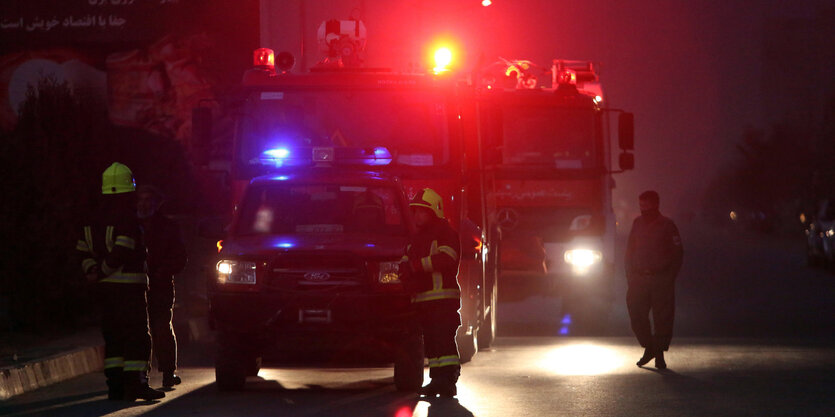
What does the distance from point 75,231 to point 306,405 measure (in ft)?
21.1

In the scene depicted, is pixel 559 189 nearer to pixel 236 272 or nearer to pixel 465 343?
pixel 465 343

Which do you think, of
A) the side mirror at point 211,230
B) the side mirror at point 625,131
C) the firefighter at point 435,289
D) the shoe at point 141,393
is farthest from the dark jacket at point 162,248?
the side mirror at point 625,131

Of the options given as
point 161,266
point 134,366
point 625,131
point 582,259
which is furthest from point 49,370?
point 625,131

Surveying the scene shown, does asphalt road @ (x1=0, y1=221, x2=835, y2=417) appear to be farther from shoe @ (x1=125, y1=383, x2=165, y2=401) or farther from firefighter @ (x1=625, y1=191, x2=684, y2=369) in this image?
firefighter @ (x1=625, y1=191, x2=684, y2=369)

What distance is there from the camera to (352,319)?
35.8 feet

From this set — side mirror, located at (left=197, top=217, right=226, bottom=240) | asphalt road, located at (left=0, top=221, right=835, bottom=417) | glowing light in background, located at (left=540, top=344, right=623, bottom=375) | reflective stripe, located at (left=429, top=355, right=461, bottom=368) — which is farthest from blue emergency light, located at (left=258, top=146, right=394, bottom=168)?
reflective stripe, located at (left=429, top=355, right=461, bottom=368)

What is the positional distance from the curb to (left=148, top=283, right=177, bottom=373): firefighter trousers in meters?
1.14

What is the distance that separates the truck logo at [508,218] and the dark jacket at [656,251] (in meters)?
4.89

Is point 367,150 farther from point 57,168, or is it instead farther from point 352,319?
point 57,168

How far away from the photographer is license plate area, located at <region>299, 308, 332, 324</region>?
35.7 feet

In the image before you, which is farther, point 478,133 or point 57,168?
point 57,168

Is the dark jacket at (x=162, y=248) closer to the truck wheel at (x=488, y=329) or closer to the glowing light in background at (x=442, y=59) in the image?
the glowing light in background at (x=442, y=59)

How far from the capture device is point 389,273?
36.4 ft

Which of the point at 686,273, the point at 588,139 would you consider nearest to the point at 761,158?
the point at 686,273
